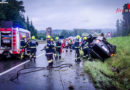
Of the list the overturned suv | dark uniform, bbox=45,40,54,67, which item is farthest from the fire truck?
the overturned suv

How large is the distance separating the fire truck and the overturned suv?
591cm

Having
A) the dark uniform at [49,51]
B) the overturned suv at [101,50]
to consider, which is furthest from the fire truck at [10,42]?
the overturned suv at [101,50]

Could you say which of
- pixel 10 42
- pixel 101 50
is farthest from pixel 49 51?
pixel 10 42

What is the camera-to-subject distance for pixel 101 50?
10180mm

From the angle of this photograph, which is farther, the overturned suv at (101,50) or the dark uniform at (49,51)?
the overturned suv at (101,50)

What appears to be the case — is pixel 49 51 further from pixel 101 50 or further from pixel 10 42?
pixel 10 42

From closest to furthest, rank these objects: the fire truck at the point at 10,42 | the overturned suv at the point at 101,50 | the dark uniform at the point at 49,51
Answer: the dark uniform at the point at 49,51
the overturned suv at the point at 101,50
the fire truck at the point at 10,42

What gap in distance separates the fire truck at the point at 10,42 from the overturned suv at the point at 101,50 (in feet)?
19.4

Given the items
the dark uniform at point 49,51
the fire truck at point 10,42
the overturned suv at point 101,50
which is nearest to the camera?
the dark uniform at point 49,51

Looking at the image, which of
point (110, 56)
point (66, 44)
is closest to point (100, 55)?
point (110, 56)

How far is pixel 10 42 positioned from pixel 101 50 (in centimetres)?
729

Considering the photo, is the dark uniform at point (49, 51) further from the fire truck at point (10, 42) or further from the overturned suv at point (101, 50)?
the fire truck at point (10, 42)

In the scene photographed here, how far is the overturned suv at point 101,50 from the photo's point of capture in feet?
32.9

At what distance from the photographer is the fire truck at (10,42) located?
39.4ft
